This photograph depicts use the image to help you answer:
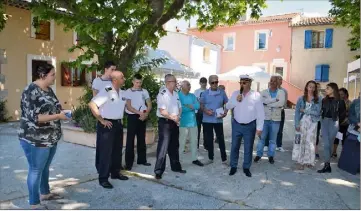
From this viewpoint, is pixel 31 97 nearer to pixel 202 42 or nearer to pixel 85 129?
pixel 85 129

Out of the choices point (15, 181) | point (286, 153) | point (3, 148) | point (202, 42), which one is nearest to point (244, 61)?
point (202, 42)

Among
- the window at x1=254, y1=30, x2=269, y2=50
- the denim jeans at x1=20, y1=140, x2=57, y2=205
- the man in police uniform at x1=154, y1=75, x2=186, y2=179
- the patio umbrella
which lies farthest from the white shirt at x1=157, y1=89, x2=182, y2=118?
the window at x1=254, y1=30, x2=269, y2=50

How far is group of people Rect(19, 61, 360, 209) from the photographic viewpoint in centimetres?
386

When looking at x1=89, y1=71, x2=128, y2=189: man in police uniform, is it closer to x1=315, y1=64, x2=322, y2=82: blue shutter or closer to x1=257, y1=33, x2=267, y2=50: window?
x1=315, y1=64, x2=322, y2=82: blue shutter

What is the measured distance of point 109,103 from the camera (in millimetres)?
4793

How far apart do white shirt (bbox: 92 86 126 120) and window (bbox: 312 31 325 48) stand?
78.5 ft

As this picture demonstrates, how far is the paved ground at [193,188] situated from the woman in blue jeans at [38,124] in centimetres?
52

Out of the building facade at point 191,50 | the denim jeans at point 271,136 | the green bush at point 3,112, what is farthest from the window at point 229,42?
the denim jeans at point 271,136

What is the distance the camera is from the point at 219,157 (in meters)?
7.16

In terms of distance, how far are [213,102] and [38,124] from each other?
11.9 feet

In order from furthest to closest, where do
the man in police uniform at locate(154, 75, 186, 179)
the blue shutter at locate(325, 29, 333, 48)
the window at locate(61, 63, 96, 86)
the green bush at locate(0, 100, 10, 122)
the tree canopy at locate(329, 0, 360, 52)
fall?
the blue shutter at locate(325, 29, 333, 48) < the window at locate(61, 63, 96, 86) < the green bush at locate(0, 100, 10, 122) < the tree canopy at locate(329, 0, 360, 52) < the man in police uniform at locate(154, 75, 186, 179)

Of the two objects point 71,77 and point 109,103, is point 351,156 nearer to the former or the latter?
point 109,103

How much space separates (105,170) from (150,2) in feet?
14.8

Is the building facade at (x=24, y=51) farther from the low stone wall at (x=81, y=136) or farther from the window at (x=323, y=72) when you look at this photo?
the window at (x=323, y=72)
